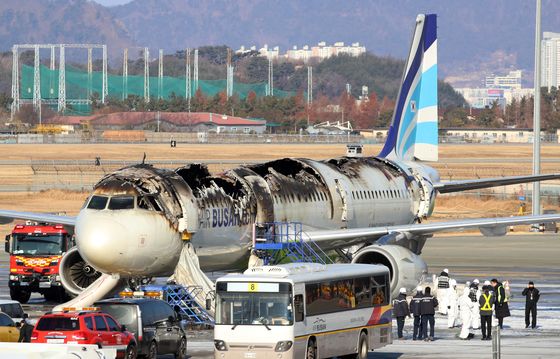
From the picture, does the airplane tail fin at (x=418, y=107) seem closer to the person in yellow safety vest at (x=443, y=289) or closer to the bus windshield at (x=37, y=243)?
the person in yellow safety vest at (x=443, y=289)

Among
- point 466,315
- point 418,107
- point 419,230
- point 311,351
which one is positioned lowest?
point 466,315

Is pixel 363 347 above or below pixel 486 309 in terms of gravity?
below

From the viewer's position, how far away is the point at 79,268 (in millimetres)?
41375

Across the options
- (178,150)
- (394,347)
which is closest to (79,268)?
(394,347)

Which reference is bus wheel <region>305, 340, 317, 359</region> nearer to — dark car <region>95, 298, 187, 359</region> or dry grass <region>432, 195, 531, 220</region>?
dark car <region>95, 298, 187, 359</region>

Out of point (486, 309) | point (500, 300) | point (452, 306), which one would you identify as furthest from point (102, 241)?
point (452, 306)

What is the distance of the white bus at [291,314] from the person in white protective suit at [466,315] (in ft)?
18.2

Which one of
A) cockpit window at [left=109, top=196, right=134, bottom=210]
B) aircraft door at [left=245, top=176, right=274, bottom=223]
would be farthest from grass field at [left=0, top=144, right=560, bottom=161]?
cockpit window at [left=109, top=196, right=134, bottom=210]

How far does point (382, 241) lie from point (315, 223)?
2.41 m

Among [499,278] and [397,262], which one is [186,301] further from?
[499,278]

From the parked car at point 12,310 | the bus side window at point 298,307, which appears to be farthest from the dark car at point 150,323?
the bus side window at point 298,307

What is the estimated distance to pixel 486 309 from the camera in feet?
126

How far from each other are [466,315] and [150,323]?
1064 cm

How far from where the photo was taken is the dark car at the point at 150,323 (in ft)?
106
